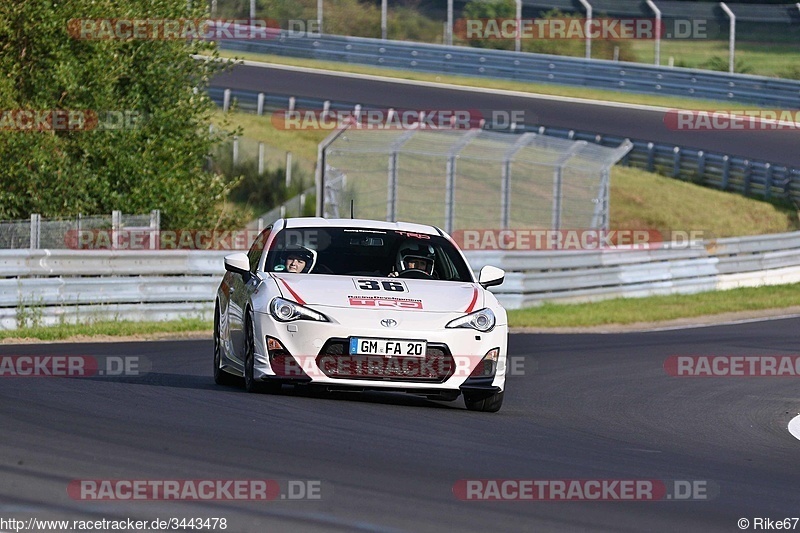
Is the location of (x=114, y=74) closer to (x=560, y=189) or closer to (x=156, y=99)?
(x=156, y=99)

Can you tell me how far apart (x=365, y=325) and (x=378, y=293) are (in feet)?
1.39

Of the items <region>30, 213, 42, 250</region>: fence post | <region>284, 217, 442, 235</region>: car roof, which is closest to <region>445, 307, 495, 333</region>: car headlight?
<region>284, 217, 442, 235</region>: car roof

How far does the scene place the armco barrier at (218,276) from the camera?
17.3 meters

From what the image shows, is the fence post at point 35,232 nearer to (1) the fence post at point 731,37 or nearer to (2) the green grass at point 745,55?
(1) the fence post at point 731,37

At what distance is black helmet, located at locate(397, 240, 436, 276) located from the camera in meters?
10.9

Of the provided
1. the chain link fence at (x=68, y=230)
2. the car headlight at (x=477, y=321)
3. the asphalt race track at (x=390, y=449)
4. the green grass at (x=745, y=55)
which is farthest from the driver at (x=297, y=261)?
the green grass at (x=745, y=55)

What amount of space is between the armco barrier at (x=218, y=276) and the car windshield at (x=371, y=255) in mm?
7034

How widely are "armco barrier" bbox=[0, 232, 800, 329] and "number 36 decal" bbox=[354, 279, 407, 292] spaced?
7783 mm

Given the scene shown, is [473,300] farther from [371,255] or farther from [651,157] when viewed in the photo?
[651,157]

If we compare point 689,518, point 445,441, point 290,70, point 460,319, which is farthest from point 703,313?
point 290,70

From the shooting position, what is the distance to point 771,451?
29.9 ft

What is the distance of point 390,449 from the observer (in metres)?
7.77

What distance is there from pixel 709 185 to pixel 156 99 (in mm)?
14845

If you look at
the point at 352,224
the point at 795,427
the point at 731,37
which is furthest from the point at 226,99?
the point at 795,427
